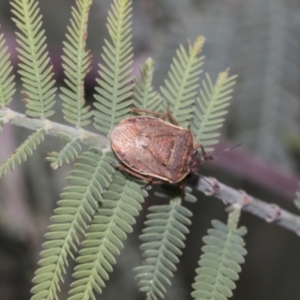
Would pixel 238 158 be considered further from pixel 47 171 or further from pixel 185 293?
pixel 47 171

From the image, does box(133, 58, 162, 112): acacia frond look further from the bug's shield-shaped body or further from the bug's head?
the bug's head

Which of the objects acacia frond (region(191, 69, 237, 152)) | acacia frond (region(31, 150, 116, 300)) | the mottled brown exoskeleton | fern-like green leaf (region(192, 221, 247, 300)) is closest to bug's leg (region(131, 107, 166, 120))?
the mottled brown exoskeleton

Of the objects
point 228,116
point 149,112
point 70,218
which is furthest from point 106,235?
point 228,116

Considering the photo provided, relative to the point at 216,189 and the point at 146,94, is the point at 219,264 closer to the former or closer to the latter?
the point at 216,189

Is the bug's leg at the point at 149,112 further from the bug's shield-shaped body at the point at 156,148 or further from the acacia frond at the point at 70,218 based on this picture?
the acacia frond at the point at 70,218

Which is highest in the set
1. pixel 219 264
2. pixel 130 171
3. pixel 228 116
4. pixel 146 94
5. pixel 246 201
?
pixel 146 94

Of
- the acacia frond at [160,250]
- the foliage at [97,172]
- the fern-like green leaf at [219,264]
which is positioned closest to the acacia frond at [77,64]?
the foliage at [97,172]
